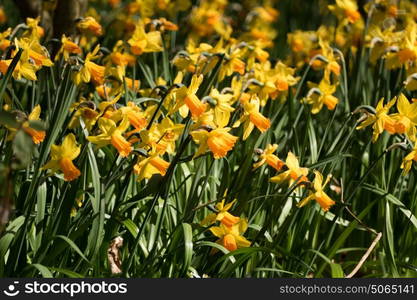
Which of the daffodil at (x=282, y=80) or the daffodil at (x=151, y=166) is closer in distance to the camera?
the daffodil at (x=151, y=166)

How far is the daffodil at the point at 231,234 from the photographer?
283 cm

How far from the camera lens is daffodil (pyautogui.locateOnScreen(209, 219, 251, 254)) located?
2.83m

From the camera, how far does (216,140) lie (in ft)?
8.92

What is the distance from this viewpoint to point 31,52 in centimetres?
300

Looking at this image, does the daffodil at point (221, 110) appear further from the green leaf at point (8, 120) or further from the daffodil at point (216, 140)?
the green leaf at point (8, 120)

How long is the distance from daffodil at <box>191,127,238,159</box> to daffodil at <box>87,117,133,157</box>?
0.78 ft

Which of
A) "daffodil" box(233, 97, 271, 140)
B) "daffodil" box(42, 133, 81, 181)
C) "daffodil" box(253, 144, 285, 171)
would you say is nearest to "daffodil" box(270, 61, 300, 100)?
"daffodil" box(233, 97, 271, 140)

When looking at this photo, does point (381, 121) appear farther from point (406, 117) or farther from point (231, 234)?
point (231, 234)

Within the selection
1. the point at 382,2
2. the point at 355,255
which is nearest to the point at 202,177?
the point at 355,255

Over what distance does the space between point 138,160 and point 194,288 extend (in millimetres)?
486

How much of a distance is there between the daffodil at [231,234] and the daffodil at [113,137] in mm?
440

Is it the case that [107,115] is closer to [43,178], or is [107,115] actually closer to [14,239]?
[43,178]

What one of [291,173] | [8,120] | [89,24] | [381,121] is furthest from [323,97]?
[8,120]

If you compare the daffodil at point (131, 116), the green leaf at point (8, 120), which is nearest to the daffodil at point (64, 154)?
the daffodil at point (131, 116)
